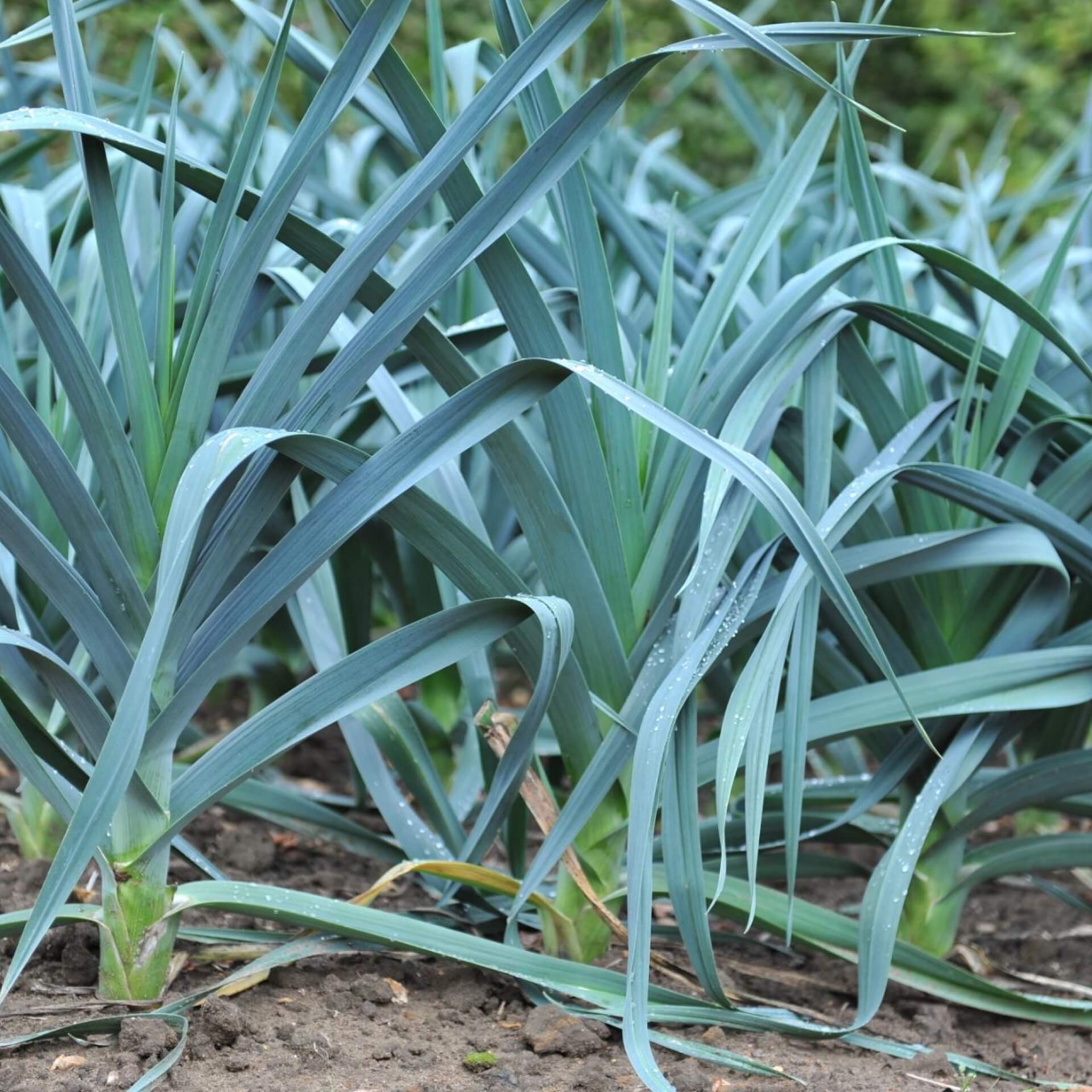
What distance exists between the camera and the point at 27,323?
1.64 metres

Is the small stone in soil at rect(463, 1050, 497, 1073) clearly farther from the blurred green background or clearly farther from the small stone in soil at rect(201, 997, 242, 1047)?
the blurred green background

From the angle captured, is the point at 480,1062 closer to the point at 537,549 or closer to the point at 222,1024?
the point at 222,1024

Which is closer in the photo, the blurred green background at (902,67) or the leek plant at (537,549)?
the leek plant at (537,549)

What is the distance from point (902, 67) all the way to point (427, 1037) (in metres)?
4.96

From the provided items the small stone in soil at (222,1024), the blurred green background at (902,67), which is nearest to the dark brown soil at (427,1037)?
the small stone in soil at (222,1024)

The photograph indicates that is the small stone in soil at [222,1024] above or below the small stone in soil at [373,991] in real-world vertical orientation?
above

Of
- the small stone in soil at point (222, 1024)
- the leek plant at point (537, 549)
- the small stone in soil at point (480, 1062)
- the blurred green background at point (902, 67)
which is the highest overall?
the blurred green background at point (902, 67)

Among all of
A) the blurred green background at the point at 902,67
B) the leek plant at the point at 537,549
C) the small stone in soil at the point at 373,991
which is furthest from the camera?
the blurred green background at the point at 902,67

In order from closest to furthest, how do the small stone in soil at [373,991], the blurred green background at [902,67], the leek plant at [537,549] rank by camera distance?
the leek plant at [537,549] < the small stone in soil at [373,991] < the blurred green background at [902,67]

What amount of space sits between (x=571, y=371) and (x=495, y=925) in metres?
0.58

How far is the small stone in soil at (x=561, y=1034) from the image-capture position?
1031 millimetres

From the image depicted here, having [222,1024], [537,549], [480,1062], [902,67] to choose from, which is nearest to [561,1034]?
[480,1062]

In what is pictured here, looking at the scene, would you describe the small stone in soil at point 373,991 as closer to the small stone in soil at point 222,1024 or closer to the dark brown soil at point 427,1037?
the dark brown soil at point 427,1037

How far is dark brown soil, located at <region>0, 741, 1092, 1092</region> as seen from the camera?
3.12ft
